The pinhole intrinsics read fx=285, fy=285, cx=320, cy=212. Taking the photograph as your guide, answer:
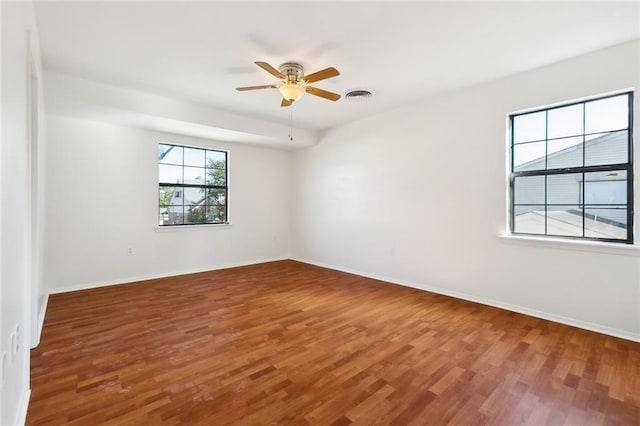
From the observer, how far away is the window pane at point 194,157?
16.3 feet

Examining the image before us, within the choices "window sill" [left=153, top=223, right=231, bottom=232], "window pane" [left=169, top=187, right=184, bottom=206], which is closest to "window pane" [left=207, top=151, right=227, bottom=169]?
"window pane" [left=169, top=187, right=184, bottom=206]

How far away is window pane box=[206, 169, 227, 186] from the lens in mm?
5227

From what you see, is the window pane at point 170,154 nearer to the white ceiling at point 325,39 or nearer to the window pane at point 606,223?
the white ceiling at point 325,39

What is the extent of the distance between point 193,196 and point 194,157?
27.2 inches

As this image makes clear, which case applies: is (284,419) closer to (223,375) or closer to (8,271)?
(223,375)

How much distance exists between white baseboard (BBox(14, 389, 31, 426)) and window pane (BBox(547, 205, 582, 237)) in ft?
14.5

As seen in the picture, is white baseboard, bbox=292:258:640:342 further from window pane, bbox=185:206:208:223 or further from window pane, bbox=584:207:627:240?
window pane, bbox=185:206:208:223

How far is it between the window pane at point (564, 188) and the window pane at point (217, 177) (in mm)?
4892

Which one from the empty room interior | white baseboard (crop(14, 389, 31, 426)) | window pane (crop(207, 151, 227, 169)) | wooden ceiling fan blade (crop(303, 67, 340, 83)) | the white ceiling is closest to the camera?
white baseboard (crop(14, 389, 31, 426))

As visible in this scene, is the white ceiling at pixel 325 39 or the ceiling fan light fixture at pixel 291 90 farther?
the ceiling fan light fixture at pixel 291 90

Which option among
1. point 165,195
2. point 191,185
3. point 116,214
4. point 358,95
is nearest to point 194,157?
point 191,185

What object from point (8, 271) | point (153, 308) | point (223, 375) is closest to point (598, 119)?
point (223, 375)

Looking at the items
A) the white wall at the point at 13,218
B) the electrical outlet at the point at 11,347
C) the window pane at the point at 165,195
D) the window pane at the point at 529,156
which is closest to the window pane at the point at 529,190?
the window pane at the point at 529,156

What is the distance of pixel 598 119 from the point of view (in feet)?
9.12
